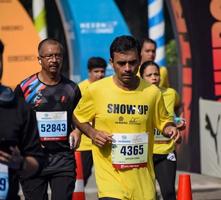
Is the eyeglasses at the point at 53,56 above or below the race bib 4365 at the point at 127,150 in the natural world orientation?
above

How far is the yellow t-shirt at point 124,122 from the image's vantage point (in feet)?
23.5

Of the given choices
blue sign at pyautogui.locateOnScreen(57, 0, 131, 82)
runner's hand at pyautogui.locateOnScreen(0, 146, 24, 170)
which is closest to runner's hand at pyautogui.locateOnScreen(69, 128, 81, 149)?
runner's hand at pyautogui.locateOnScreen(0, 146, 24, 170)

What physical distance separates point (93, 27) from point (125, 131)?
10.9m

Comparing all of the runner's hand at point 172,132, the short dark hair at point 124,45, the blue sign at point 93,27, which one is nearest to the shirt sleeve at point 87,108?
the short dark hair at point 124,45

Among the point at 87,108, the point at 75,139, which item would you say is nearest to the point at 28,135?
the point at 87,108

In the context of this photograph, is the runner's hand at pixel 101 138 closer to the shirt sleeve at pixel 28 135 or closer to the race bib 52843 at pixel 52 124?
the race bib 52843 at pixel 52 124

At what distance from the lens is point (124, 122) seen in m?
7.20

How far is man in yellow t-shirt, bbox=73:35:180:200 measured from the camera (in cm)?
716

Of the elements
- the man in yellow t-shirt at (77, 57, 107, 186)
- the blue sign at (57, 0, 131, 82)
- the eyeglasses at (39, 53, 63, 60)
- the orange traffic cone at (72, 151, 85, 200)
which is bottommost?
the orange traffic cone at (72, 151, 85, 200)

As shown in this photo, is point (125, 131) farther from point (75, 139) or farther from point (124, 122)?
point (75, 139)

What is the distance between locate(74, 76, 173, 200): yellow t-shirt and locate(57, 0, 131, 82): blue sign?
1043 centimetres

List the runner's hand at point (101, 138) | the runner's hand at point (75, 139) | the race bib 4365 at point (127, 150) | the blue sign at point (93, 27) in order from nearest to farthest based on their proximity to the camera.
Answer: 1. the runner's hand at point (101, 138)
2. the race bib 4365 at point (127, 150)
3. the runner's hand at point (75, 139)
4. the blue sign at point (93, 27)

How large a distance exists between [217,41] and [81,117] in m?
6.47

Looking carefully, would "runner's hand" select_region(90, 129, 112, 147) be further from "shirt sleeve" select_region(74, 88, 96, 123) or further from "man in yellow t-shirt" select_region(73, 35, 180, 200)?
"shirt sleeve" select_region(74, 88, 96, 123)
